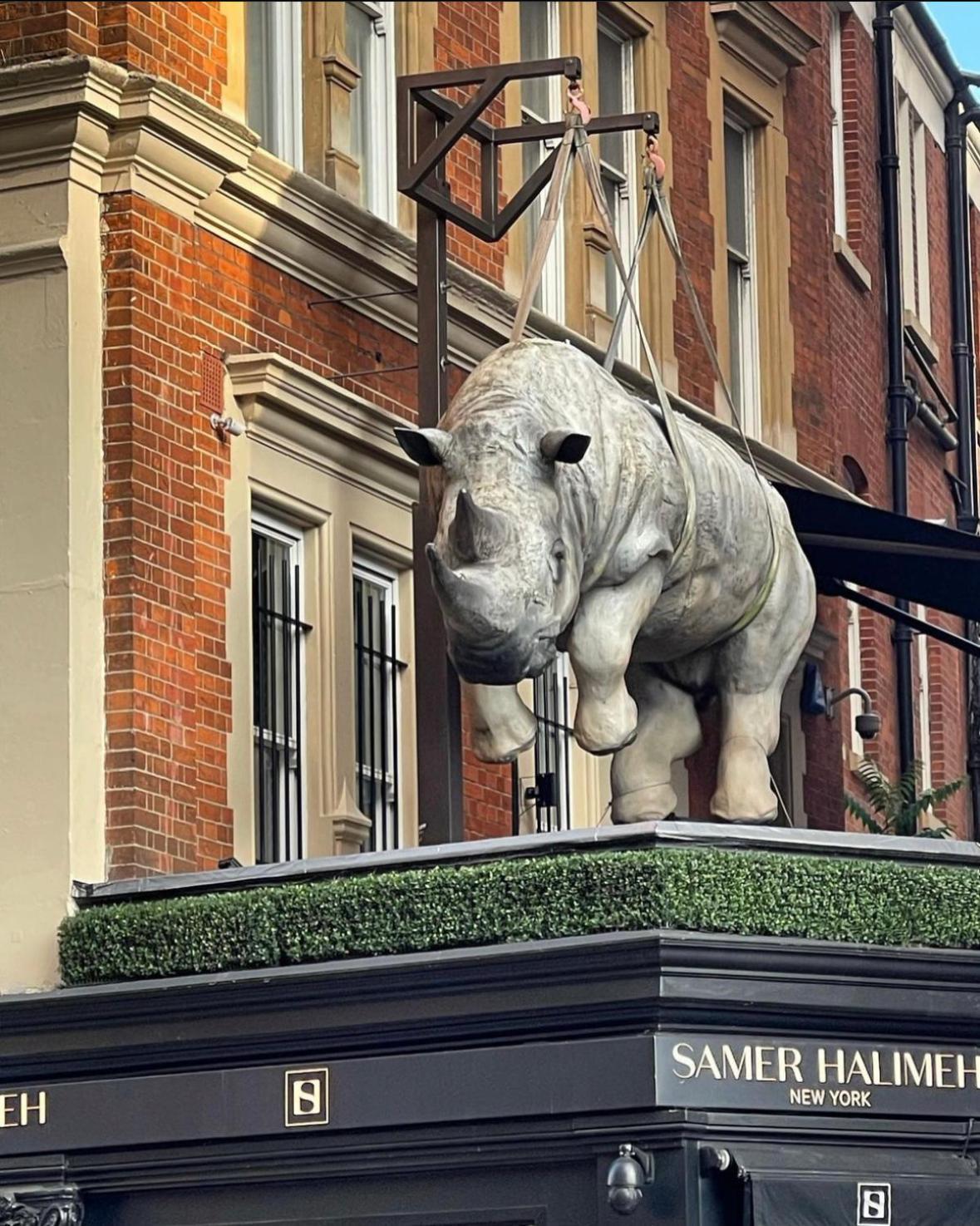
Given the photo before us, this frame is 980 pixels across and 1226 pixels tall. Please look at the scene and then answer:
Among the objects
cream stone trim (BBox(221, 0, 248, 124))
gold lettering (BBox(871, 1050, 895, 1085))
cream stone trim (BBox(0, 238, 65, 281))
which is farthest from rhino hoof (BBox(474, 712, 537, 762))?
cream stone trim (BBox(221, 0, 248, 124))

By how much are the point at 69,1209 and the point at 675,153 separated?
9423 millimetres

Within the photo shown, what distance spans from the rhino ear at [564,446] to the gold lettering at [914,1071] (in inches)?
113

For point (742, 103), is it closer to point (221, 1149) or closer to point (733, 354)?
point (733, 354)

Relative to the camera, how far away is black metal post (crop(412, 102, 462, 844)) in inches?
568

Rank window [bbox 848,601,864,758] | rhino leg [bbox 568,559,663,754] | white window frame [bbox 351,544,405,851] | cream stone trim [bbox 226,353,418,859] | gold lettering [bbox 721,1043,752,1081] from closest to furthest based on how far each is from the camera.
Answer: gold lettering [bbox 721,1043,752,1081]
rhino leg [bbox 568,559,663,754]
cream stone trim [bbox 226,353,418,859]
white window frame [bbox 351,544,405,851]
window [bbox 848,601,864,758]

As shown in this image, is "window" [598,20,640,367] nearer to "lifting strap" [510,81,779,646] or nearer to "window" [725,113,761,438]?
"window" [725,113,761,438]

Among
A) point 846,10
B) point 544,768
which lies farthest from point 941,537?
point 846,10

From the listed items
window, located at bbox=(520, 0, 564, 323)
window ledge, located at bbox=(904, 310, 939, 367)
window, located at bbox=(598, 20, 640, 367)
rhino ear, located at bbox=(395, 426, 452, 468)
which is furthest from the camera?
window ledge, located at bbox=(904, 310, 939, 367)

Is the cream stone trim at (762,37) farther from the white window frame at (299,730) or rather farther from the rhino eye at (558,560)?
the rhino eye at (558,560)

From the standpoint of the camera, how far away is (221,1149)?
44.3 feet

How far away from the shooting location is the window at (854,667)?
2206cm

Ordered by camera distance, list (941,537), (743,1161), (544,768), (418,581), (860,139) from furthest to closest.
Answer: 1. (860,139)
2. (544,768)
3. (941,537)
4. (418,581)
5. (743,1161)

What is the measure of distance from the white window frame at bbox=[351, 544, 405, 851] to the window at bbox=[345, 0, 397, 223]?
193 centimetres

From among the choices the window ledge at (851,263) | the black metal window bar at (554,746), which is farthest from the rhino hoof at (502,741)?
the window ledge at (851,263)
